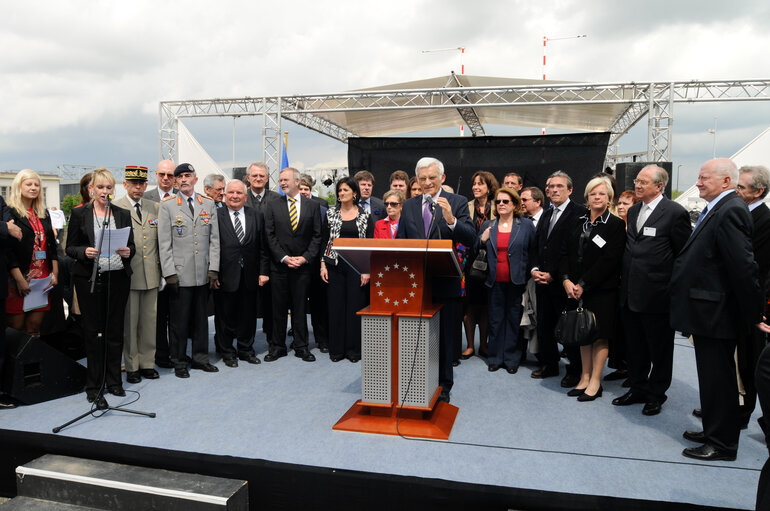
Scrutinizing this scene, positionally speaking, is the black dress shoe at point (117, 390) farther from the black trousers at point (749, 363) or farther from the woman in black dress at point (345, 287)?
the black trousers at point (749, 363)

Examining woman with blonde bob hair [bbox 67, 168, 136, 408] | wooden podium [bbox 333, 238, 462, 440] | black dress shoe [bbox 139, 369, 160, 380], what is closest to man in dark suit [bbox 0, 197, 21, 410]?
woman with blonde bob hair [bbox 67, 168, 136, 408]

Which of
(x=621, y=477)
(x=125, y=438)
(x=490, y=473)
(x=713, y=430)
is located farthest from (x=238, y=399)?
(x=713, y=430)

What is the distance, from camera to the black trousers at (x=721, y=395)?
2.67 meters

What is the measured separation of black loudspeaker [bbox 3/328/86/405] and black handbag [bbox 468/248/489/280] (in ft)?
10.7

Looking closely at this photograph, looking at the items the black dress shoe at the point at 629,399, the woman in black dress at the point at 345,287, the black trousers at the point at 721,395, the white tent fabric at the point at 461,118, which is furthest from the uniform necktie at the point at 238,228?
the white tent fabric at the point at 461,118

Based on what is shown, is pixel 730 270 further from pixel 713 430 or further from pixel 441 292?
pixel 441 292

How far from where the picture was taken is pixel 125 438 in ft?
9.53

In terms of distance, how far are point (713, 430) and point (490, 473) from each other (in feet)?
4.13

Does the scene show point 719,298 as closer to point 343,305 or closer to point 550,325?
point 550,325

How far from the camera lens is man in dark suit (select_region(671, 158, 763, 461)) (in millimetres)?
2596

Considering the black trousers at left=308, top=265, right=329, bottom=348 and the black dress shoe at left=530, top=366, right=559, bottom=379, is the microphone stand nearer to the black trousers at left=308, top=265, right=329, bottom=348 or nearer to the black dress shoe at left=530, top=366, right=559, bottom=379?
the black trousers at left=308, top=265, right=329, bottom=348

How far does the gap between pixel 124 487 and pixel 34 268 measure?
7.68 feet

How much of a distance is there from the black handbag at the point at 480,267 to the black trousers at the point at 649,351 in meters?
1.24

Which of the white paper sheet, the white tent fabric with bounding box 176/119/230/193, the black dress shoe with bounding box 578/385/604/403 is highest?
the white tent fabric with bounding box 176/119/230/193
